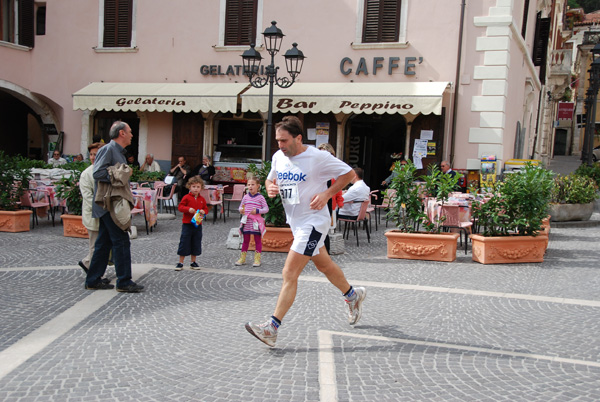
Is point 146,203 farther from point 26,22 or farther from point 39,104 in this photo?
point 26,22

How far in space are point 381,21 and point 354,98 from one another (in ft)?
7.87

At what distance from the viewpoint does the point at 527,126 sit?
21.0 metres

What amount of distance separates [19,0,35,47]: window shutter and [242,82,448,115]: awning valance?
7536mm

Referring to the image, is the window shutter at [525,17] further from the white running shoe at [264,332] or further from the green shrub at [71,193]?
the white running shoe at [264,332]

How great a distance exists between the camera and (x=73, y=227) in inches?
386

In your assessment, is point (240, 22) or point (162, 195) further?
point (240, 22)

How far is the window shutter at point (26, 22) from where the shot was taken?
56.0 feet

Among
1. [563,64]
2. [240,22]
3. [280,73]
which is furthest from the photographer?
[563,64]

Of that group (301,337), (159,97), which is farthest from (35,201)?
(301,337)

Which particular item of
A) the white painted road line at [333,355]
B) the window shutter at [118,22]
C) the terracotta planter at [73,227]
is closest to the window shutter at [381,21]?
the window shutter at [118,22]

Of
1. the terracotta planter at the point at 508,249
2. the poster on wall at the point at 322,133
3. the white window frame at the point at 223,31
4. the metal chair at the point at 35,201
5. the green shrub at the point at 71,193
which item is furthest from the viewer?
the white window frame at the point at 223,31

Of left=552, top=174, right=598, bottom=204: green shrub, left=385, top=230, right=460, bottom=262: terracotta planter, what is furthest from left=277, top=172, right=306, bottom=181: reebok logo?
left=552, top=174, right=598, bottom=204: green shrub

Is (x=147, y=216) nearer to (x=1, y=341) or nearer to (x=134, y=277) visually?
(x=134, y=277)

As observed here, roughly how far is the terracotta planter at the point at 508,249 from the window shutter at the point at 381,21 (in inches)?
314
